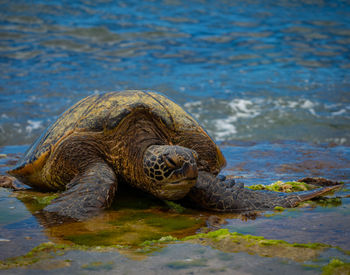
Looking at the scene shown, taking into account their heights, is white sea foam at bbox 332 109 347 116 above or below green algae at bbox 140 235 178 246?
below

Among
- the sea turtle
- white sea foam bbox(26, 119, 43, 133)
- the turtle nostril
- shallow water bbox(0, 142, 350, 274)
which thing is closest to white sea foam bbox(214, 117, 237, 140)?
white sea foam bbox(26, 119, 43, 133)

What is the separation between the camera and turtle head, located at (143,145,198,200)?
2.62m

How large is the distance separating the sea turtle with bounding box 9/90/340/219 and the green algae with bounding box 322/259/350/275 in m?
1.20

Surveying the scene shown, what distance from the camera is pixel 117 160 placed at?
10.6ft

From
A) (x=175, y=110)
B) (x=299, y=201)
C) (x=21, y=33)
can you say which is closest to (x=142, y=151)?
(x=175, y=110)

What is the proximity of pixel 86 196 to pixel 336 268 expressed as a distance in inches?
68.6

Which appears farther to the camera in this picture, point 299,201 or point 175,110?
point 175,110

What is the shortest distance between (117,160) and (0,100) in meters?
9.22

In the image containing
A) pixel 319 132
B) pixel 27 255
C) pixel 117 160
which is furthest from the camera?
pixel 319 132

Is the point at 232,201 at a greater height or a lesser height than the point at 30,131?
greater

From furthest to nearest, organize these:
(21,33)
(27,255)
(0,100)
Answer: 1. (21,33)
2. (0,100)
3. (27,255)

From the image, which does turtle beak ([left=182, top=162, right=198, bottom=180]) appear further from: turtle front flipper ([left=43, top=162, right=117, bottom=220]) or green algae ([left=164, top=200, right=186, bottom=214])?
turtle front flipper ([left=43, top=162, right=117, bottom=220])

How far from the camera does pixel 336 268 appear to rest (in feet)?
5.12

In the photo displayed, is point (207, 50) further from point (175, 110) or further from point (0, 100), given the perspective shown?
point (175, 110)
